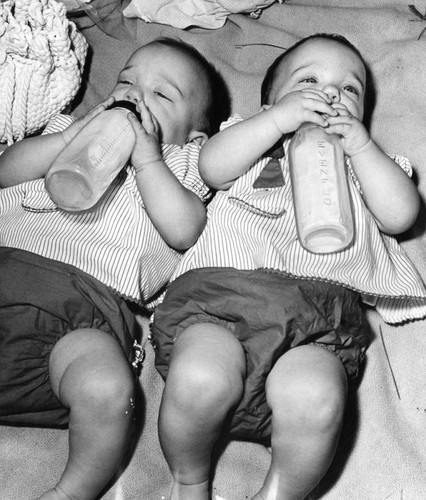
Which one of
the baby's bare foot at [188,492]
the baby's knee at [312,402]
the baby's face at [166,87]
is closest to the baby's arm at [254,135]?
the baby's face at [166,87]

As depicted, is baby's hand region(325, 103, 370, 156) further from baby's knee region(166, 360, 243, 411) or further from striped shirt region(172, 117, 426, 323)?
baby's knee region(166, 360, 243, 411)

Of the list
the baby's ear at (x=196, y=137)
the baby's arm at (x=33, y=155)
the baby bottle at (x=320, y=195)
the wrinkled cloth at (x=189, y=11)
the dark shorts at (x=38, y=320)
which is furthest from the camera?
the wrinkled cloth at (x=189, y=11)

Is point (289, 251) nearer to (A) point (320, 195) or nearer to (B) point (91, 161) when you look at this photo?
(A) point (320, 195)

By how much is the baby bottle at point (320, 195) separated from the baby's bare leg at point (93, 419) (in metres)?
0.33

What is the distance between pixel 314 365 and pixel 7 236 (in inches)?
21.0

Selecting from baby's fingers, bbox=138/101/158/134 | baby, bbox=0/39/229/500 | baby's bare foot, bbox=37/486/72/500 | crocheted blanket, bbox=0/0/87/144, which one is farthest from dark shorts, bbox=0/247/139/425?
crocheted blanket, bbox=0/0/87/144

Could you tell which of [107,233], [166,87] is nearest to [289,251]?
[107,233]

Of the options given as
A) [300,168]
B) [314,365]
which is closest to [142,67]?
[300,168]

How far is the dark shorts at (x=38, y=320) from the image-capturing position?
1107mm

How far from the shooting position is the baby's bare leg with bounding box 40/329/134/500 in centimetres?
105

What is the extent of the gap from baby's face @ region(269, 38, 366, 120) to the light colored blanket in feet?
0.52

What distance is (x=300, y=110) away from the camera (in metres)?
1.13

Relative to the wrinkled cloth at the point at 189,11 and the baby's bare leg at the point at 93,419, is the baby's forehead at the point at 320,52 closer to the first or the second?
the wrinkled cloth at the point at 189,11

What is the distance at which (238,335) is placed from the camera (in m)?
1.11
